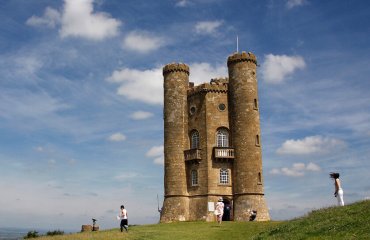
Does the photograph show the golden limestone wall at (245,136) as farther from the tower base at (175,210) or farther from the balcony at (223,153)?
the tower base at (175,210)

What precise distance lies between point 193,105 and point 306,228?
31.5 m

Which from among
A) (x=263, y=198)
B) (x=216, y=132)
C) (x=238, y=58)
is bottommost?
(x=263, y=198)

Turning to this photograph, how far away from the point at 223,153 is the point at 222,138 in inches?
82.7

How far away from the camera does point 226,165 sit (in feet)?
168

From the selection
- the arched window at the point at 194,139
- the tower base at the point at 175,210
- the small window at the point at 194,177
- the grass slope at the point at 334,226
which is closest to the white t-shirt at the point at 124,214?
the grass slope at the point at 334,226

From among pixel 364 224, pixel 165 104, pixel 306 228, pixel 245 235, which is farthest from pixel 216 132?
pixel 364 224

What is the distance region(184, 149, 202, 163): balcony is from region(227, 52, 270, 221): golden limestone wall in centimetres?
404

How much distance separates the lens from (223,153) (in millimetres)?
50656

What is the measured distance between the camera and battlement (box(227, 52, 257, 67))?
5238cm

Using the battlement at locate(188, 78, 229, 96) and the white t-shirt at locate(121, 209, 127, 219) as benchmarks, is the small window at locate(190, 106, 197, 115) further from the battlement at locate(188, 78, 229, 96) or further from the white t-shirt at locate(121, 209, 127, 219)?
the white t-shirt at locate(121, 209, 127, 219)

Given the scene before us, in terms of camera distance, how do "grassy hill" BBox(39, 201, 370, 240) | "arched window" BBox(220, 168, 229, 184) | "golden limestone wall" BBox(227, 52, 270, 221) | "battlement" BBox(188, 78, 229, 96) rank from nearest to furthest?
"grassy hill" BBox(39, 201, 370, 240) < "golden limestone wall" BBox(227, 52, 270, 221) < "arched window" BBox(220, 168, 229, 184) < "battlement" BBox(188, 78, 229, 96)

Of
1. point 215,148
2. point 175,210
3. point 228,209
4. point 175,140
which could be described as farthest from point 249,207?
point 175,140

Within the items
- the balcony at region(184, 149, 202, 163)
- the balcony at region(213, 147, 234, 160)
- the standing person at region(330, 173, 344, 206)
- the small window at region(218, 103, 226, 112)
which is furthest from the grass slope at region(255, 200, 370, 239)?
the small window at region(218, 103, 226, 112)

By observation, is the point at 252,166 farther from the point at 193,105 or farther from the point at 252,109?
the point at 193,105
